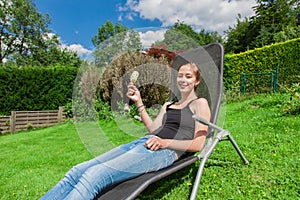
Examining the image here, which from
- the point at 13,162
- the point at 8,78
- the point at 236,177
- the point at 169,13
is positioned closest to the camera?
the point at 169,13

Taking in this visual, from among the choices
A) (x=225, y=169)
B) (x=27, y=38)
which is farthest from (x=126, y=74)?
(x=27, y=38)

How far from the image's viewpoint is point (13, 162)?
3.77 meters

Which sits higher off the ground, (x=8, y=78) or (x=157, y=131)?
(x=8, y=78)

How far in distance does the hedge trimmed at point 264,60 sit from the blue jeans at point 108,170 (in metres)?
7.72

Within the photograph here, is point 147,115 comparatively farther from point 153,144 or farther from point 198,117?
point 198,117

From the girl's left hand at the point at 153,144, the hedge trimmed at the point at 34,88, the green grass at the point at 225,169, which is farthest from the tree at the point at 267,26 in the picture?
the girl's left hand at the point at 153,144

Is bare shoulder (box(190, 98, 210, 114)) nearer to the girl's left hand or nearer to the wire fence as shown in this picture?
the girl's left hand

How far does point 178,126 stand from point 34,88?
954 centimetres

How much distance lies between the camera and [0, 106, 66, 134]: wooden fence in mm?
8469

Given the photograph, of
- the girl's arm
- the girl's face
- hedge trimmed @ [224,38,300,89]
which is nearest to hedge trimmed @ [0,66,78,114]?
hedge trimmed @ [224,38,300,89]

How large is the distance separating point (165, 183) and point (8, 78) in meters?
9.78

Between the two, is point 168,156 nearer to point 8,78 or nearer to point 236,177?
point 236,177

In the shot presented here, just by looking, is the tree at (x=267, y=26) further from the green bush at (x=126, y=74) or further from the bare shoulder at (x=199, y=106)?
the green bush at (x=126, y=74)

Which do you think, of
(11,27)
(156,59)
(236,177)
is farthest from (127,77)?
(11,27)
